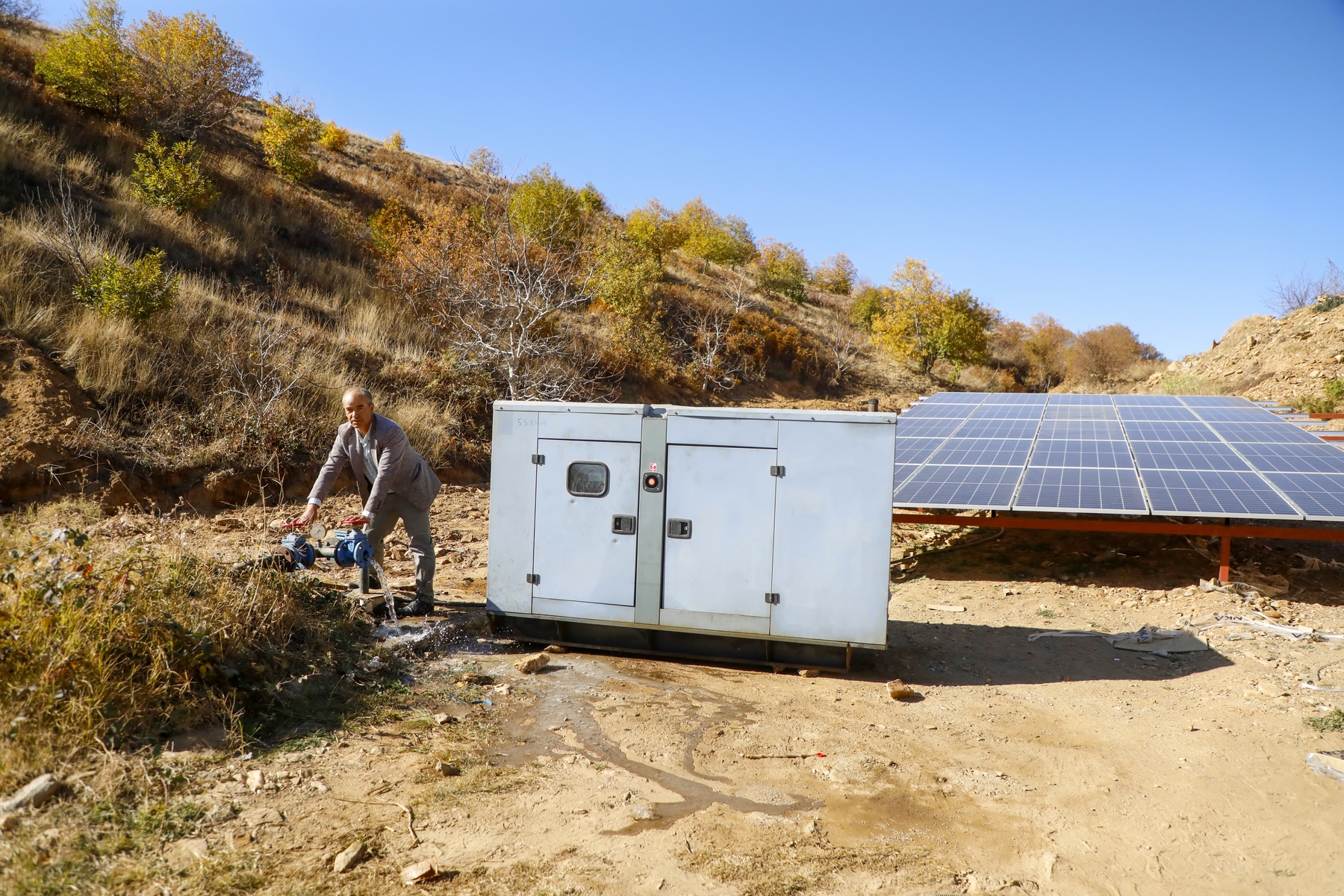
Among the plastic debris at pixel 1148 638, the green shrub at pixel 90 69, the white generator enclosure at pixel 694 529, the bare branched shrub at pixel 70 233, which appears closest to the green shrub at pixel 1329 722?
the plastic debris at pixel 1148 638

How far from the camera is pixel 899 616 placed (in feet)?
32.3

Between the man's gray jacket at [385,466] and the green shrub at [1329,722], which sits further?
the man's gray jacket at [385,466]

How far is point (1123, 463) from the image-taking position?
469 inches

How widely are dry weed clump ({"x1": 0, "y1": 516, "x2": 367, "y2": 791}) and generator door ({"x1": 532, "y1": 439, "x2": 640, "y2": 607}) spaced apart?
2076 mm

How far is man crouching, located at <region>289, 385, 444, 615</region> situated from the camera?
729 cm

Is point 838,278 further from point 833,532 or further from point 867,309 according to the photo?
point 833,532

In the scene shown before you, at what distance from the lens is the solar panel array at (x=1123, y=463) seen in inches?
385

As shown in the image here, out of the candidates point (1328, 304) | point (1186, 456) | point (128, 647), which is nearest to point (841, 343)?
point (1328, 304)

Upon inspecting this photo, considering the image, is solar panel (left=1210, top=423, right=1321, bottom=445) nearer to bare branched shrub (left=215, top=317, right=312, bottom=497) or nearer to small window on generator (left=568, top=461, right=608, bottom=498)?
small window on generator (left=568, top=461, right=608, bottom=498)

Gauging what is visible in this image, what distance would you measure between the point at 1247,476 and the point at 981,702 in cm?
653

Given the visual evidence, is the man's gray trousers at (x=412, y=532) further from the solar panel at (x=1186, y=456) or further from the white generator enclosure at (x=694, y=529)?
the solar panel at (x=1186, y=456)

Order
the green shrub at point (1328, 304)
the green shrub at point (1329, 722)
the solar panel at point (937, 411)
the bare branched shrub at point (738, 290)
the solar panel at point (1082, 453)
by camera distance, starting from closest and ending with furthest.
Answer: the green shrub at point (1329, 722)
the solar panel at point (1082, 453)
the solar panel at point (937, 411)
the green shrub at point (1328, 304)
the bare branched shrub at point (738, 290)

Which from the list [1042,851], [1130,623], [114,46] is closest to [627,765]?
[1042,851]

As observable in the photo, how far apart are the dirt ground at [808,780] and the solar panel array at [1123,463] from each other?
178 cm
